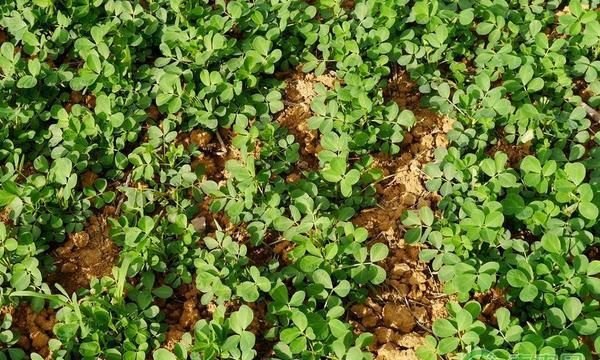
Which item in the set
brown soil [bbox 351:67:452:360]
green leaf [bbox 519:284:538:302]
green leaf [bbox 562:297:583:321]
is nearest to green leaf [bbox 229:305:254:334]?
brown soil [bbox 351:67:452:360]

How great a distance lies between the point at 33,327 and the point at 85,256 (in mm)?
344

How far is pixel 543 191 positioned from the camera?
2803mm

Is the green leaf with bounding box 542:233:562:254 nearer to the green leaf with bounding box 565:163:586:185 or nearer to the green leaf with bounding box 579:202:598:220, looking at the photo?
the green leaf with bounding box 579:202:598:220

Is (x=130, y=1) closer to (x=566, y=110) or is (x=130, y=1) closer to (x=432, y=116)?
(x=432, y=116)

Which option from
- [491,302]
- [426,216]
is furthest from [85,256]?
[491,302]

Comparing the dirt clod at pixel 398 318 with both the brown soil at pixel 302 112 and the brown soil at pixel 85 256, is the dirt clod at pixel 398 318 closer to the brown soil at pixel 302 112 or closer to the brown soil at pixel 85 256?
the brown soil at pixel 302 112

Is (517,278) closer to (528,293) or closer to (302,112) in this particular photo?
(528,293)

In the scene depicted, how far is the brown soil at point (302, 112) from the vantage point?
10.3 feet

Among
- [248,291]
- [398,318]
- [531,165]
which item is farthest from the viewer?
[531,165]

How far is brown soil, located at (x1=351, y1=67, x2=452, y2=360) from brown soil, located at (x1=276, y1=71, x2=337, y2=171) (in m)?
0.29

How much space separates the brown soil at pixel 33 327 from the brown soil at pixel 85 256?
0.48ft

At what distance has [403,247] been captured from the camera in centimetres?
288

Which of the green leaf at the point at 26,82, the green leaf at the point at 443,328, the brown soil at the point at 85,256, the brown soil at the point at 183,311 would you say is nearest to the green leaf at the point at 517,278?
the green leaf at the point at 443,328

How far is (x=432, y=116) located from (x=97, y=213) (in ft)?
5.11
